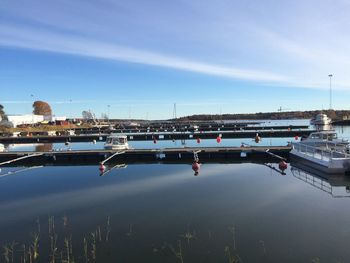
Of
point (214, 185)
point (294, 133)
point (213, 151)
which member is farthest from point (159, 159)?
point (294, 133)

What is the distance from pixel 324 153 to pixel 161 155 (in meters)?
19.4

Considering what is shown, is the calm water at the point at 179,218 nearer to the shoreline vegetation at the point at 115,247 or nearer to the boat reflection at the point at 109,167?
the shoreline vegetation at the point at 115,247

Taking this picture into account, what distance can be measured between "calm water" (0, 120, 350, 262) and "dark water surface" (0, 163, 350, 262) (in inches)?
1.6

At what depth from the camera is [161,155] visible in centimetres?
4706

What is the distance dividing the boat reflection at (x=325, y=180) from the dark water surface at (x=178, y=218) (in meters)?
0.75

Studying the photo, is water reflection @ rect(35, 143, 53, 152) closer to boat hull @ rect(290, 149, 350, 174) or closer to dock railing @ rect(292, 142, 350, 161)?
dock railing @ rect(292, 142, 350, 161)

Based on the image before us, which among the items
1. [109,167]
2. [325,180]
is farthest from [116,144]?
[325,180]

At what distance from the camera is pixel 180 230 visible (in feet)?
56.7

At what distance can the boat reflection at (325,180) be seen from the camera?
25.3 meters

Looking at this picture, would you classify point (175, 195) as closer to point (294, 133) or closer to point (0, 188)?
point (0, 188)

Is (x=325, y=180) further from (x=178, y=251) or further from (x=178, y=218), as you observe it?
(x=178, y=251)

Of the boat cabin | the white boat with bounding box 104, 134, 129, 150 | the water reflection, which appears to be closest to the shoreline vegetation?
the boat cabin

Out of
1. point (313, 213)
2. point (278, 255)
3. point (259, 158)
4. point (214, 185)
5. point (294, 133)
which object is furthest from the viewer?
point (294, 133)

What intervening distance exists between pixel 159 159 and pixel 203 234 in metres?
29.0
